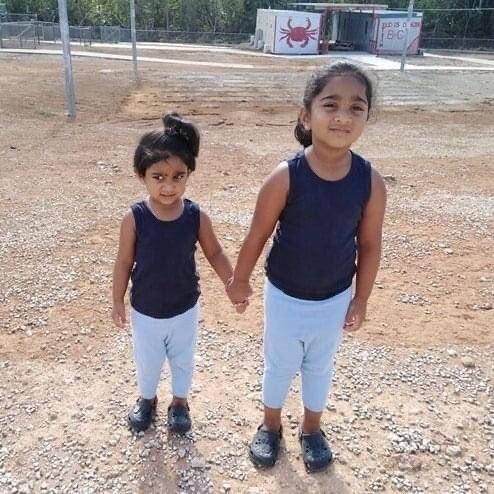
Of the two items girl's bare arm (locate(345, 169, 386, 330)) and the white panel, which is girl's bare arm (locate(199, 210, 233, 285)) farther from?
the white panel

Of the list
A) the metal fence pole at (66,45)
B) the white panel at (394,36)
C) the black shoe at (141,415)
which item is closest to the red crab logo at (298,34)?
the white panel at (394,36)

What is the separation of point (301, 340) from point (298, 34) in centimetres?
2610

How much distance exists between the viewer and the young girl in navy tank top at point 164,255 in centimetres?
189

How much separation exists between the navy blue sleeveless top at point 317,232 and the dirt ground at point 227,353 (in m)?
0.80

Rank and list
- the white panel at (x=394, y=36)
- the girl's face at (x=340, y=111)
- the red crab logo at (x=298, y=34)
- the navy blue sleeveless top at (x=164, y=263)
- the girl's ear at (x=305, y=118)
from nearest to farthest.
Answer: the girl's face at (x=340, y=111)
the girl's ear at (x=305, y=118)
the navy blue sleeveless top at (x=164, y=263)
the red crab logo at (x=298, y=34)
the white panel at (x=394, y=36)

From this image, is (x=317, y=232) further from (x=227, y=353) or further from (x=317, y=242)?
(x=227, y=353)

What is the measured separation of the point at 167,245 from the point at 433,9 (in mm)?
39613

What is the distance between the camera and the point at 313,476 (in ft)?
7.12

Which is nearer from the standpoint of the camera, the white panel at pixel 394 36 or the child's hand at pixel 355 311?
the child's hand at pixel 355 311

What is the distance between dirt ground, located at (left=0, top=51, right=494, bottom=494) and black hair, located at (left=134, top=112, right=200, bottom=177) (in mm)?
968

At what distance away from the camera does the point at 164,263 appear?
197 cm

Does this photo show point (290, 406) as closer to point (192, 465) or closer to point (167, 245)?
point (192, 465)

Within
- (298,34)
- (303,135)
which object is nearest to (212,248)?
(303,135)

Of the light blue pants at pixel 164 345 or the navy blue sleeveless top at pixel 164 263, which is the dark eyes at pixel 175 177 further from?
the light blue pants at pixel 164 345
